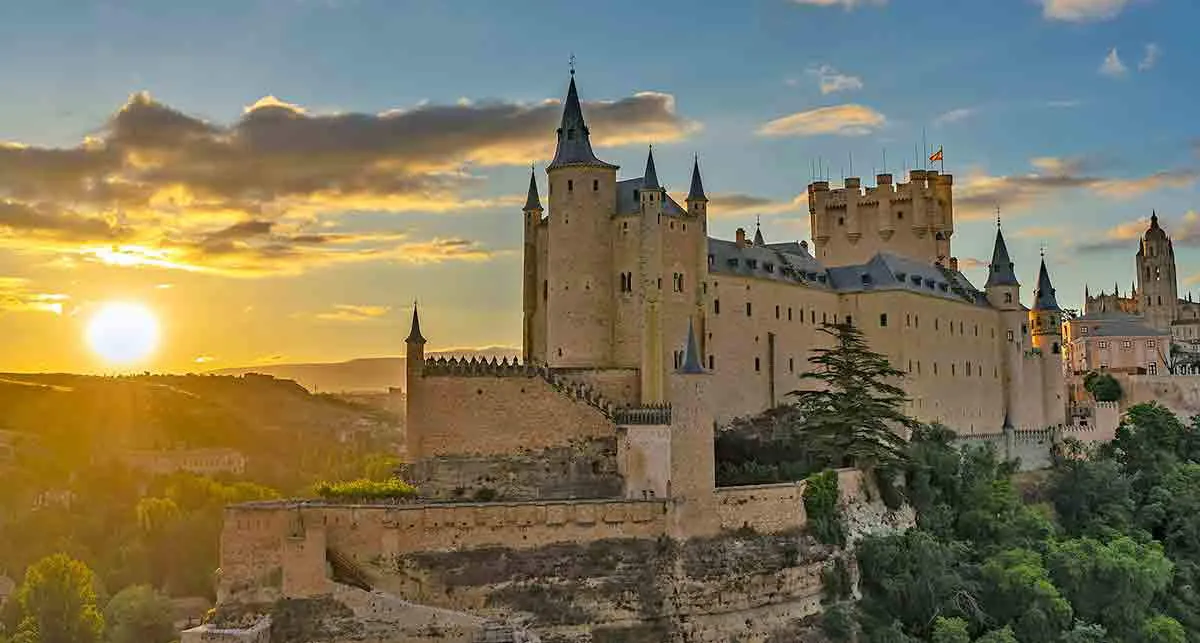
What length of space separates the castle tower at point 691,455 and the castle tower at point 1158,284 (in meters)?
100

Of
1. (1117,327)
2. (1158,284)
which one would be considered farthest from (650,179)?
(1158,284)

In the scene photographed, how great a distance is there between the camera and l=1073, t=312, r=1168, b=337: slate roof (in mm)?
102125

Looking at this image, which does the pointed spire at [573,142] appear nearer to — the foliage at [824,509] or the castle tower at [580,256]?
the castle tower at [580,256]

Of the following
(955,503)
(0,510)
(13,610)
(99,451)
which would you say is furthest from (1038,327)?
(99,451)

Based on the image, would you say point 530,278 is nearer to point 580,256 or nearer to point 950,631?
point 580,256

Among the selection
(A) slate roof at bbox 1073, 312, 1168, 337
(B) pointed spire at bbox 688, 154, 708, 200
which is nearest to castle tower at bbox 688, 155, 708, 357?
(B) pointed spire at bbox 688, 154, 708, 200

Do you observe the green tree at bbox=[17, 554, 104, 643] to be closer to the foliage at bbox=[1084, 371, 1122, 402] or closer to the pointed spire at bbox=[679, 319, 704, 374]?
the pointed spire at bbox=[679, 319, 704, 374]

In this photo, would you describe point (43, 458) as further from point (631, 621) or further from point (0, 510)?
point (631, 621)

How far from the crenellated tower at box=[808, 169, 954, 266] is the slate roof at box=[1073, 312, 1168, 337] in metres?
37.9

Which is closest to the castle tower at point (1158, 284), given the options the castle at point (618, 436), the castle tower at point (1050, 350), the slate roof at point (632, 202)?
the castle tower at point (1050, 350)

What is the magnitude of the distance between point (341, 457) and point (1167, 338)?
7698cm

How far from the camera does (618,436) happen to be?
45.5m

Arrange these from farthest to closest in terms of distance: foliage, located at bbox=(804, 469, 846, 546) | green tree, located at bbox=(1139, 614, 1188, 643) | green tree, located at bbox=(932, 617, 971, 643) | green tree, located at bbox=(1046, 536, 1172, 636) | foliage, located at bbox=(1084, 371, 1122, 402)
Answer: foliage, located at bbox=(1084, 371, 1122, 402), green tree, located at bbox=(1046, 536, 1172, 636), green tree, located at bbox=(1139, 614, 1188, 643), foliage, located at bbox=(804, 469, 846, 546), green tree, located at bbox=(932, 617, 971, 643)

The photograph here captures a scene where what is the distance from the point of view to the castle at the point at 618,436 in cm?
3809
